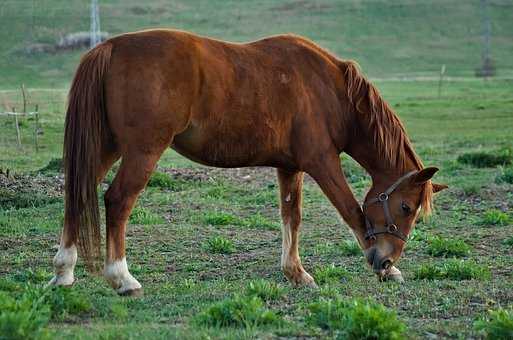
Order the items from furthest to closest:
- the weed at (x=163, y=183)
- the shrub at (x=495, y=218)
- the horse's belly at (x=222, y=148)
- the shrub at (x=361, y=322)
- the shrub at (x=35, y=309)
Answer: the weed at (x=163, y=183), the shrub at (x=495, y=218), the horse's belly at (x=222, y=148), the shrub at (x=361, y=322), the shrub at (x=35, y=309)

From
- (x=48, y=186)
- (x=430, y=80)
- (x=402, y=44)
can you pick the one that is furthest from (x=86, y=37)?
(x=48, y=186)

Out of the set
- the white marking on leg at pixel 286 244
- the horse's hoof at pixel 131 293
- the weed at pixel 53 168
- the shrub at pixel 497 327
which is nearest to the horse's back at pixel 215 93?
the white marking on leg at pixel 286 244

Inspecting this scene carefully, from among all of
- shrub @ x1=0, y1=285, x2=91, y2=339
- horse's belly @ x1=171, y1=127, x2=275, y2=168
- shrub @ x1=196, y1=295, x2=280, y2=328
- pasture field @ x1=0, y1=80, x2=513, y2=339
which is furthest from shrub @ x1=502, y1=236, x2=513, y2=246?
shrub @ x1=0, y1=285, x2=91, y2=339

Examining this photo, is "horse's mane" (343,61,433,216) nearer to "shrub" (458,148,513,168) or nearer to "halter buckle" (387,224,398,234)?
"halter buckle" (387,224,398,234)

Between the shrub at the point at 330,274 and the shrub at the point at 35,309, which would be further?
the shrub at the point at 330,274

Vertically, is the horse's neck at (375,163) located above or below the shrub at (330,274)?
above

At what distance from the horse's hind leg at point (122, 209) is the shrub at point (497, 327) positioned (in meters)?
2.83

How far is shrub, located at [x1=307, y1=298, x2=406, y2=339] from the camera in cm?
579

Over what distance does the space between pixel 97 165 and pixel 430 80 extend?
4124cm

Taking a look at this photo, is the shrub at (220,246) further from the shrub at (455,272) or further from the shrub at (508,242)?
the shrub at (508,242)

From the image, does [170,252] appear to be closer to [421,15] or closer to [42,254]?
[42,254]

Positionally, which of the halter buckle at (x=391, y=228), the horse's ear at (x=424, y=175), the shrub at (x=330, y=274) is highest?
the horse's ear at (x=424, y=175)

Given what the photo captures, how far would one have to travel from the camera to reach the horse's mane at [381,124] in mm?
8758

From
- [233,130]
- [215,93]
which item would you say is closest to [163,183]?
[233,130]
